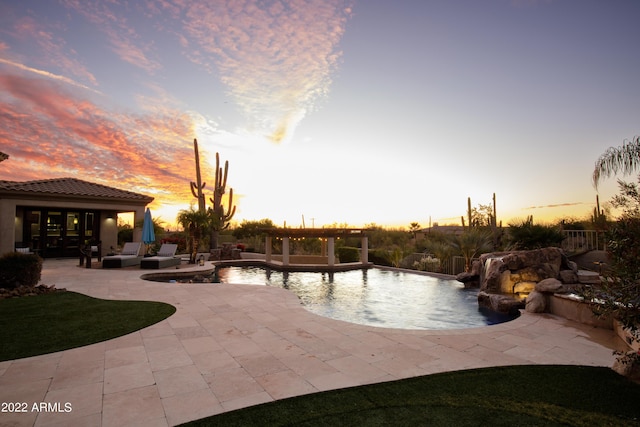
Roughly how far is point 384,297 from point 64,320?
7.52 metres

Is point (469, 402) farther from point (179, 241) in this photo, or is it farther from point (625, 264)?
point (179, 241)

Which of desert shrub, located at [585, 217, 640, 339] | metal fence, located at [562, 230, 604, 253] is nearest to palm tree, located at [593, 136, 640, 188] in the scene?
desert shrub, located at [585, 217, 640, 339]

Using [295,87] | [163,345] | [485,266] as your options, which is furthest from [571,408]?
[295,87]

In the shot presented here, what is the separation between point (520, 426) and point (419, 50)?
38.7 feet

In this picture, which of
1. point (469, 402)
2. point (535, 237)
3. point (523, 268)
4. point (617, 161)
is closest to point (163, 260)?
point (469, 402)

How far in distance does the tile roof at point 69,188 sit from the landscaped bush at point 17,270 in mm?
9042

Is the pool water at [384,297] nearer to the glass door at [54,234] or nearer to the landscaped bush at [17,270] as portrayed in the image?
the landscaped bush at [17,270]

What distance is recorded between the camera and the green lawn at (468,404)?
264 centimetres

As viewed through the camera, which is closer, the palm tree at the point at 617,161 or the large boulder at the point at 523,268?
the palm tree at the point at 617,161

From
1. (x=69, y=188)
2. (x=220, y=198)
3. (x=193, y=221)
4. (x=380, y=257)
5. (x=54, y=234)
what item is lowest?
(x=380, y=257)

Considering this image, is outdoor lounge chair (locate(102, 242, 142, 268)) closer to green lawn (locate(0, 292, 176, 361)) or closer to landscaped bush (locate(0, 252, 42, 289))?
landscaped bush (locate(0, 252, 42, 289))

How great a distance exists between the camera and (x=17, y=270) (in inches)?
326

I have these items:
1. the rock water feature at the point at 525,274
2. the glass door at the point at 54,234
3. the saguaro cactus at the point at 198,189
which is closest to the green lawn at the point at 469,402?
the rock water feature at the point at 525,274

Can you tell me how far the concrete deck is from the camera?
2932 millimetres
